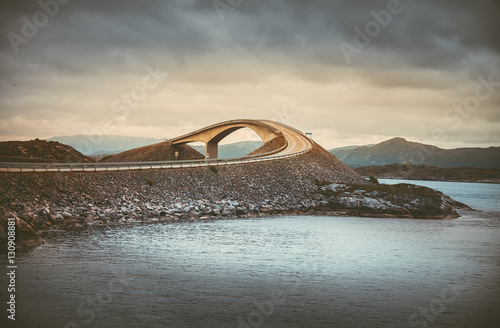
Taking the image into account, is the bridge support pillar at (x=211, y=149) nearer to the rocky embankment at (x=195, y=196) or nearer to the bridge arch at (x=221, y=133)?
the bridge arch at (x=221, y=133)

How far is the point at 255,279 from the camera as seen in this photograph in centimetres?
2603

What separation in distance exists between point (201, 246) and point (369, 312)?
58.2 ft

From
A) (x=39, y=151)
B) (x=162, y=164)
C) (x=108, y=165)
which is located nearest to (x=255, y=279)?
(x=108, y=165)

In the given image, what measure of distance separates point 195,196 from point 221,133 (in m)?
73.7

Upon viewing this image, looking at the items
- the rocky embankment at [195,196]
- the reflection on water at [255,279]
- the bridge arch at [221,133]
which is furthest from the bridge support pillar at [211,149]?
the reflection on water at [255,279]

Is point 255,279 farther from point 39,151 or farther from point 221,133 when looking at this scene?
point 221,133

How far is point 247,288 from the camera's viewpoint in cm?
2405

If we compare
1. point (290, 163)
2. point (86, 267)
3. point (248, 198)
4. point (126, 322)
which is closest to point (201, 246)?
point (86, 267)

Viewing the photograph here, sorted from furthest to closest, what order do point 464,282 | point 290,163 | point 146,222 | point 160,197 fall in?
point 290,163 < point 160,197 < point 146,222 < point 464,282

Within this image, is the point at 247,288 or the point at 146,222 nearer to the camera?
the point at 247,288

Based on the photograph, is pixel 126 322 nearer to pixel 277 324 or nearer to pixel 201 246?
pixel 277 324

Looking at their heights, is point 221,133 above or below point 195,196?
above

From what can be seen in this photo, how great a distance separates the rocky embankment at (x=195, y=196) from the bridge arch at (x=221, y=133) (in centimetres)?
3394

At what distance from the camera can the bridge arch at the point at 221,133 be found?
114375 millimetres
